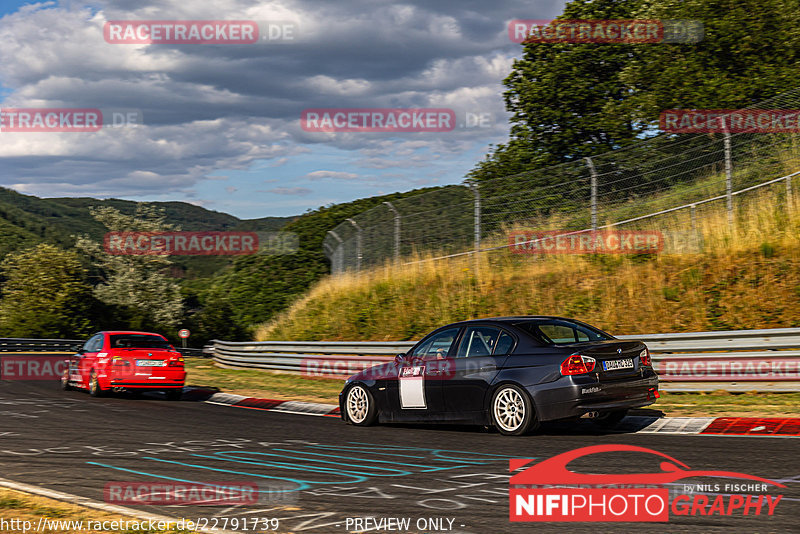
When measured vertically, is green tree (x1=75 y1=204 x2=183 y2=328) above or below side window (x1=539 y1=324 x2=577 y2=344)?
above

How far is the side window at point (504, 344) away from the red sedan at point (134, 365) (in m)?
8.89

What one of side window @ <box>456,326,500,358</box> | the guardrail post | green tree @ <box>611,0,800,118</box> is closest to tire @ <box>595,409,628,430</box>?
side window @ <box>456,326,500,358</box>

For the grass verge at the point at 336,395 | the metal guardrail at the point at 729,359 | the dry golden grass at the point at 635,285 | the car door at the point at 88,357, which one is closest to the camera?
the grass verge at the point at 336,395

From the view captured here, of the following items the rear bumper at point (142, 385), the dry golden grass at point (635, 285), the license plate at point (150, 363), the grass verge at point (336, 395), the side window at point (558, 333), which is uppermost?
the dry golden grass at point (635, 285)

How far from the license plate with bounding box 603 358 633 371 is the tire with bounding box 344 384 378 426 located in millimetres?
3429

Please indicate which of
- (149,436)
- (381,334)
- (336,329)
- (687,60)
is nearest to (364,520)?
(149,436)

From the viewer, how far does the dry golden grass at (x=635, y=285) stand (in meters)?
15.3

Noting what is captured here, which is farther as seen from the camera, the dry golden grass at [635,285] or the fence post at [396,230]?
the fence post at [396,230]

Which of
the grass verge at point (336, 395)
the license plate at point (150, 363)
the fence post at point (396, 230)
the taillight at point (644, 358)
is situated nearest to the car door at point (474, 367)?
the taillight at point (644, 358)

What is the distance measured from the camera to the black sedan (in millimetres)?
9148

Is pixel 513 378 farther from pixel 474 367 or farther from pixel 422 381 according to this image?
pixel 422 381

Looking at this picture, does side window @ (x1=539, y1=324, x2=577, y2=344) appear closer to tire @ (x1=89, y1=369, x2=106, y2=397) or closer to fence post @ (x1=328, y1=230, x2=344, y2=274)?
tire @ (x1=89, y1=369, x2=106, y2=397)

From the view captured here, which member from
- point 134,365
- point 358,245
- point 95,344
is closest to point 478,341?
point 134,365

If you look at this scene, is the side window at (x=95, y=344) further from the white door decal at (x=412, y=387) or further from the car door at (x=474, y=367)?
the car door at (x=474, y=367)
